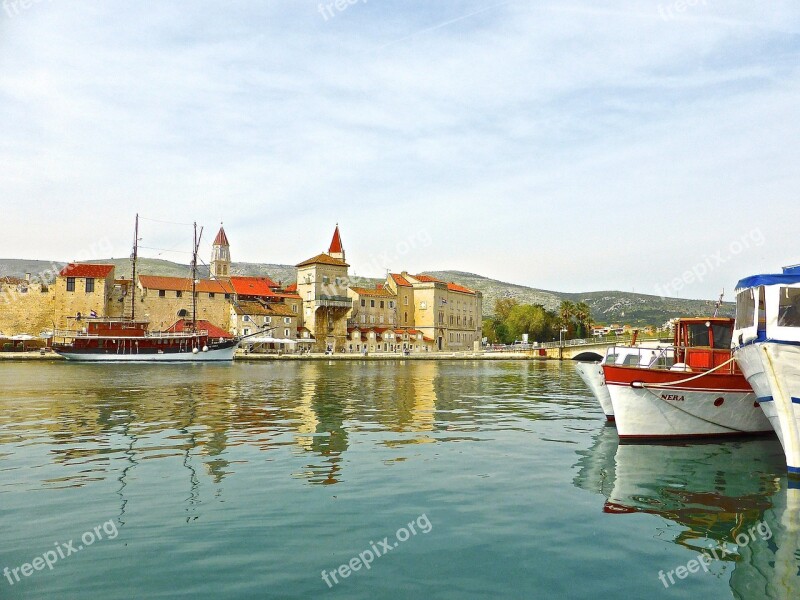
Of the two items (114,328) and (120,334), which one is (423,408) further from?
(114,328)

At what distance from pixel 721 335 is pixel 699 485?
10307mm

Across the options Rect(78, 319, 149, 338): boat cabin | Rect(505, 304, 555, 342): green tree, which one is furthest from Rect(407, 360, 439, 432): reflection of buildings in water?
Rect(505, 304, 555, 342): green tree

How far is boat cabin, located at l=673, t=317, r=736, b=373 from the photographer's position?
2116cm

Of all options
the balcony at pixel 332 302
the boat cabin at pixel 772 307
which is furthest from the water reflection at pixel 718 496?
A: the balcony at pixel 332 302

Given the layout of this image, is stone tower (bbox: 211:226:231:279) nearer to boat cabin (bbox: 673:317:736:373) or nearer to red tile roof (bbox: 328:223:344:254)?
red tile roof (bbox: 328:223:344:254)

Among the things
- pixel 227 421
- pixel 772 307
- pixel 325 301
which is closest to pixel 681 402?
pixel 772 307

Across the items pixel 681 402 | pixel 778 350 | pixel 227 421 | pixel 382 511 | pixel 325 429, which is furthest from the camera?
pixel 227 421

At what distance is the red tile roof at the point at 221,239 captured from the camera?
123562 mm

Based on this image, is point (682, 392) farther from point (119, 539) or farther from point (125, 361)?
point (125, 361)

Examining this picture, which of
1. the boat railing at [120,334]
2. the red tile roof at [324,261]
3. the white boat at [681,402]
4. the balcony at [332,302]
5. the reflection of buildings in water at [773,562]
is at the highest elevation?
the red tile roof at [324,261]

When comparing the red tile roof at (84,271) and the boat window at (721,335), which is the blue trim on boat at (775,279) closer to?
the boat window at (721,335)

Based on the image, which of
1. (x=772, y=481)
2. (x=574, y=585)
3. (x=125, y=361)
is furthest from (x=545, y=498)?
(x=125, y=361)

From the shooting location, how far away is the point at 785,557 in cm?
923

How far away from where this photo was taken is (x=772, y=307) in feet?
48.0
